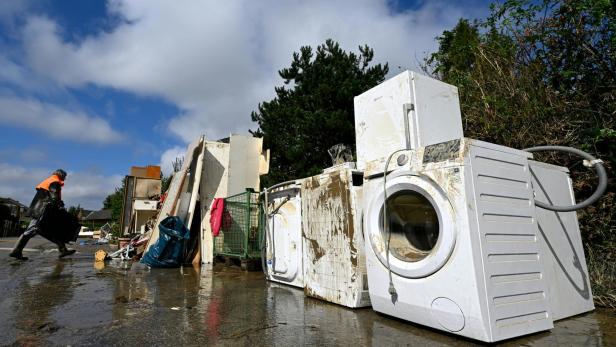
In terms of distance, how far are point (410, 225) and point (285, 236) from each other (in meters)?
1.85

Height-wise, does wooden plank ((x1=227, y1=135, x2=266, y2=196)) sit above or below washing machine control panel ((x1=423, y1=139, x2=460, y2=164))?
above

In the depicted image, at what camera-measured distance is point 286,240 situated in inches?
164

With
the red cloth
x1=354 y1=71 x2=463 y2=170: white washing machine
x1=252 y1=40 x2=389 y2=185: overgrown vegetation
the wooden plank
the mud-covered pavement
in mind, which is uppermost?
x1=252 y1=40 x2=389 y2=185: overgrown vegetation

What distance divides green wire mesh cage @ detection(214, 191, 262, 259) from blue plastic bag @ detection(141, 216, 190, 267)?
74 centimetres

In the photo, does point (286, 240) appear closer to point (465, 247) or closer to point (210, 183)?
point (465, 247)

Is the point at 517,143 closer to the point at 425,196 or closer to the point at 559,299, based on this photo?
the point at 559,299

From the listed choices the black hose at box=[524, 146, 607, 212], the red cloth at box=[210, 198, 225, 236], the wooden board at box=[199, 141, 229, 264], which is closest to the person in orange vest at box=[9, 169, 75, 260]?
the wooden board at box=[199, 141, 229, 264]

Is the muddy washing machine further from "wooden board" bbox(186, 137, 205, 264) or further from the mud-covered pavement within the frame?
"wooden board" bbox(186, 137, 205, 264)

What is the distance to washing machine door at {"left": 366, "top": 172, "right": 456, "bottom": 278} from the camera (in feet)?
7.29

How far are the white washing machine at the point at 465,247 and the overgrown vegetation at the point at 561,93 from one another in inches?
60.8

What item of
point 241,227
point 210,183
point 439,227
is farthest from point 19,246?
point 439,227

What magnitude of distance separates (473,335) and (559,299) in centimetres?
110

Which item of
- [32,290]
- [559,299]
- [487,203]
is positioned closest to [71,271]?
[32,290]

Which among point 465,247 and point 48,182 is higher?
point 48,182
